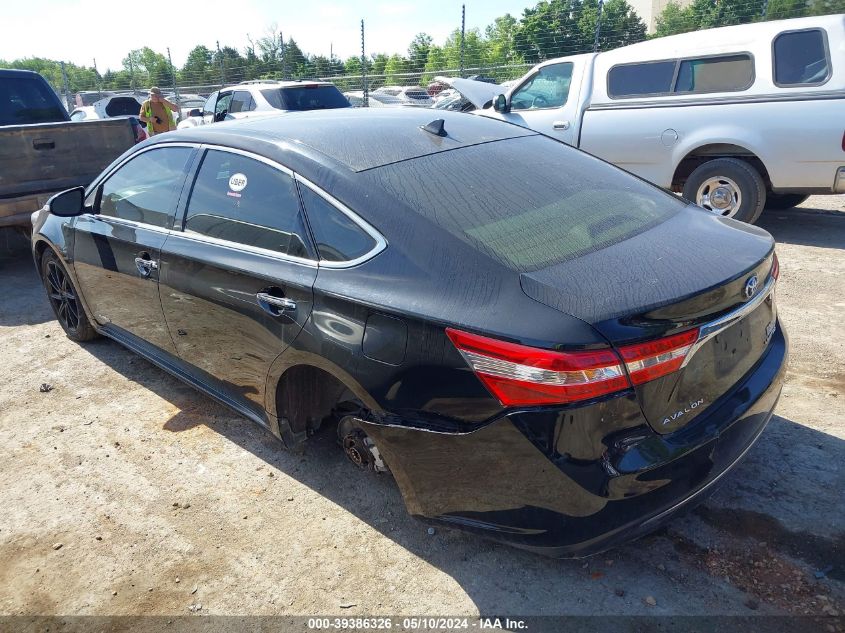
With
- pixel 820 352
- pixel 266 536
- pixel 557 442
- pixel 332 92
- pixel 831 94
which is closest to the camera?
pixel 557 442

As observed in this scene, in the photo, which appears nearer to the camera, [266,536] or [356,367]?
[356,367]

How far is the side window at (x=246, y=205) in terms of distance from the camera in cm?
268

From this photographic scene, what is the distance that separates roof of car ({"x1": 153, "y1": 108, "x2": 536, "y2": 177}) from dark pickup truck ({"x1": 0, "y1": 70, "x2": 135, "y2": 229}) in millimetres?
3620

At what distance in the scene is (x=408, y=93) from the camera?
2277 centimetres

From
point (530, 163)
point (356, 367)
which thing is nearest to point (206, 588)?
point (356, 367)

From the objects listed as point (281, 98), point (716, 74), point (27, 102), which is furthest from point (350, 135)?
point (281, 98)

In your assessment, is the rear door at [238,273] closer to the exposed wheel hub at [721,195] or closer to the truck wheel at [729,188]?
the truck wheel at [729,188]

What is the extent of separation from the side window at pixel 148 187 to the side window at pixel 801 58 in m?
5.78

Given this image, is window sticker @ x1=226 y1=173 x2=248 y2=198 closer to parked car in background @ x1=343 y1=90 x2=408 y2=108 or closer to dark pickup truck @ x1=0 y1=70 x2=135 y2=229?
dark pickup truck @ x1=0 y1=70 x2=135 y2=229

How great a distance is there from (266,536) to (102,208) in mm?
2461

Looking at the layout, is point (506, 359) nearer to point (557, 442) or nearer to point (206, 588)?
point (557, 442)

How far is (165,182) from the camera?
346 cm

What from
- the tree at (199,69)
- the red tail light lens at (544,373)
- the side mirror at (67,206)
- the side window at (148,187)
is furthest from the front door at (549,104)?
the tree at (199,69)

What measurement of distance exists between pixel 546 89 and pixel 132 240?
→ 19.7ft
